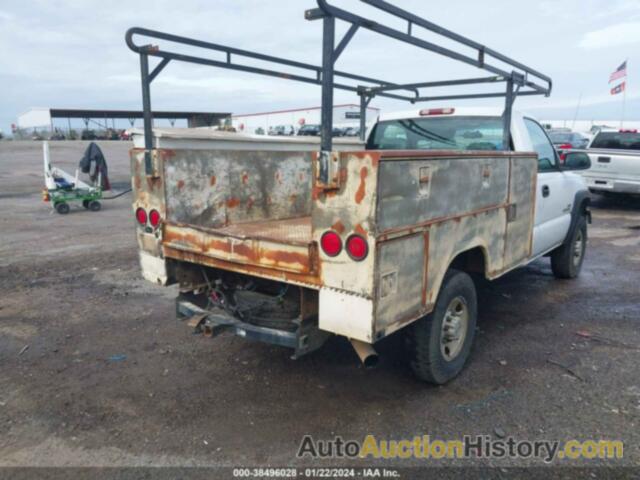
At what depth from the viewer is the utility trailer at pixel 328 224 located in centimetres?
276

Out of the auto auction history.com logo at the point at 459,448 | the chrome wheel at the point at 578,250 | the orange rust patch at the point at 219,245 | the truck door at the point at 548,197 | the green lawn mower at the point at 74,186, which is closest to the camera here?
the auto auction history.com logo at the point at 459,448

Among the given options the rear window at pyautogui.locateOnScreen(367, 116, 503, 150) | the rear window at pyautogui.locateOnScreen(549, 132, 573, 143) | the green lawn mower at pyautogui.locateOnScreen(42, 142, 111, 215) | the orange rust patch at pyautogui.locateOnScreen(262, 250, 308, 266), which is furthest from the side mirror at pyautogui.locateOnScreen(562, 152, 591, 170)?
the rear window at pyautogui.locateOnScreen(549, 132, 573, 143)

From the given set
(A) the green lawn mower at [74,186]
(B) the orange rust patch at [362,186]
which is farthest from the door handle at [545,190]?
(A) the green lawn mower at [74,186]

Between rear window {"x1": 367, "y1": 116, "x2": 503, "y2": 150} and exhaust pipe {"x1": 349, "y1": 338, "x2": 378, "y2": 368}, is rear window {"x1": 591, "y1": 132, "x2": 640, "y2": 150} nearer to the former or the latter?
rear window {"x1": 367, "y1": 116, "x2": 503, "y2": 150}

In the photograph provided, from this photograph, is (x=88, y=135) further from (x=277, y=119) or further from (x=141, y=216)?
(x=141, y=216)

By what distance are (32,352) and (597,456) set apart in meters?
4.27

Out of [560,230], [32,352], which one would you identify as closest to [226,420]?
[32,352]

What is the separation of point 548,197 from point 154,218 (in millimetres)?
3926

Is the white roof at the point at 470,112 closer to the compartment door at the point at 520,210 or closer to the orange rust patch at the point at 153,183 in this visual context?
the compartment door at the point at 520,210

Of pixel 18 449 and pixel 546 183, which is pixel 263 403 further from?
pixel 546 183

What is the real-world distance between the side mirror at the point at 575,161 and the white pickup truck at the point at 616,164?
24.2 feet

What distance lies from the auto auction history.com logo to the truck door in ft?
7.90

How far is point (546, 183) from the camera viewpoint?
5219 mm

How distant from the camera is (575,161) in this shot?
5.65m
